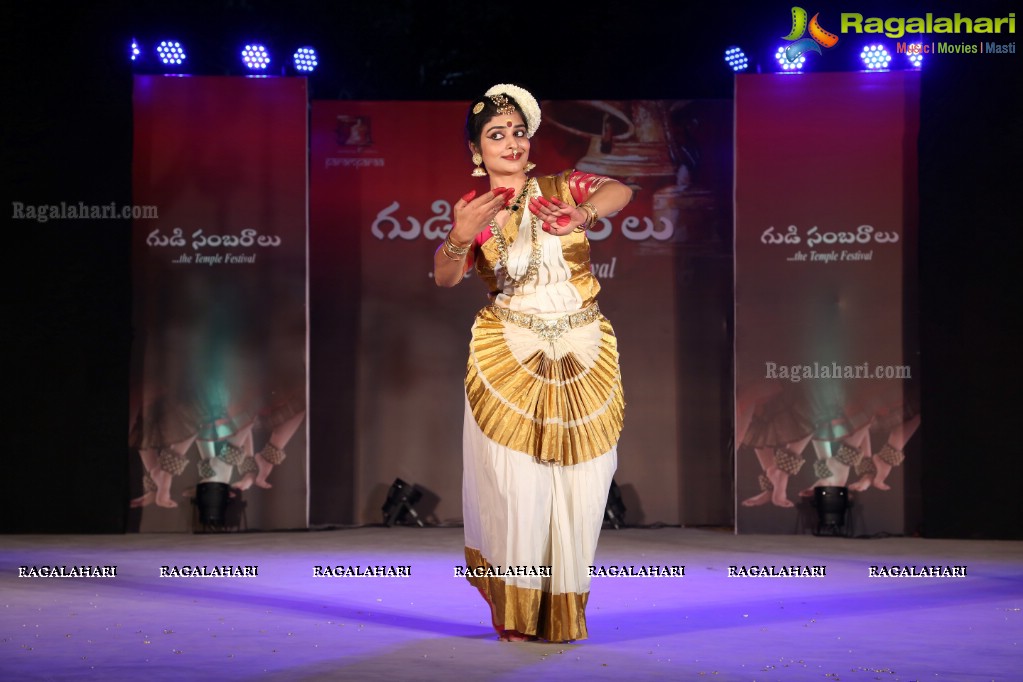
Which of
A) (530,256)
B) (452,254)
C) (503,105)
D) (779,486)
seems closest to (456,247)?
(452,254)

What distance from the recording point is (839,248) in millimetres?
7961

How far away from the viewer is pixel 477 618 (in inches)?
191

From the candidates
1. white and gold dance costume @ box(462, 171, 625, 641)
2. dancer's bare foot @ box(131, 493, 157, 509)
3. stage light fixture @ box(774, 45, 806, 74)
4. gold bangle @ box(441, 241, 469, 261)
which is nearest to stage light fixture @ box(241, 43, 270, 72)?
dancer's bare foot @ box(131, 493, 157, 509)

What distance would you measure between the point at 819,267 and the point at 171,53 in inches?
156

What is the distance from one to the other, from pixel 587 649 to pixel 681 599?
1.29 meters

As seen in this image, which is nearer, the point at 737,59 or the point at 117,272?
the point at 117,272

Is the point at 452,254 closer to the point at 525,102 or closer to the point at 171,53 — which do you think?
the point at 525,102

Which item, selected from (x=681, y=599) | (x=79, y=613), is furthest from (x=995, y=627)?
(x=79, y=613)

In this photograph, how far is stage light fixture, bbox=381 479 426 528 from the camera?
8297mm

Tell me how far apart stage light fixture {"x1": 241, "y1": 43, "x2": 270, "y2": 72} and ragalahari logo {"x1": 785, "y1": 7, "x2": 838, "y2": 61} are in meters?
3.04

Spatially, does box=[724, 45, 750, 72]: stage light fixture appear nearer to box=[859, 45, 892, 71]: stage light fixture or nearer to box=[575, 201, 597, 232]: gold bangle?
box=[859, 45, 892, 71]: stage light fixture

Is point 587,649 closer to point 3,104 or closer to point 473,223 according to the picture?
point 473,223

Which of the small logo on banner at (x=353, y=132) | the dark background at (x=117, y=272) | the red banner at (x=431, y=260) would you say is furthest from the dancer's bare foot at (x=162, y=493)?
the small logo on banner at (x=353, y=132)

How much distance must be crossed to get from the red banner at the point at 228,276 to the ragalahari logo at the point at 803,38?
2878mm
